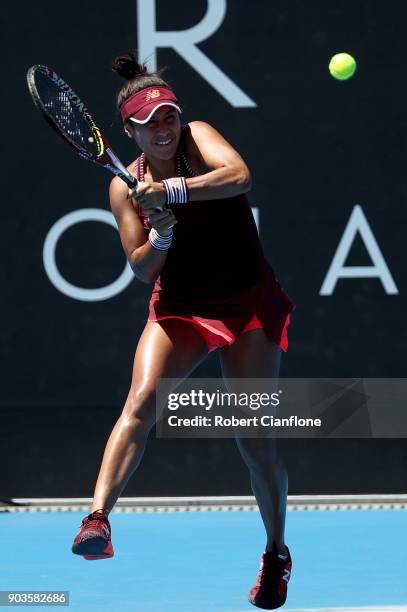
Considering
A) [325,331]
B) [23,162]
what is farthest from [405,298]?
[23,162]

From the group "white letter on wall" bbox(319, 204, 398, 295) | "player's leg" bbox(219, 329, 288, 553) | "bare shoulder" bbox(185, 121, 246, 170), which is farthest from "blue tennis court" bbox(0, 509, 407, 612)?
"bare shoulder" bbox(185, 121, 246, 170)

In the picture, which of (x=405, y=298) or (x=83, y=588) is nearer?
Answer: (x=83, y=588)

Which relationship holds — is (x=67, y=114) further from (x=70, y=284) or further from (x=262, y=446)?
(x=70, y=284)

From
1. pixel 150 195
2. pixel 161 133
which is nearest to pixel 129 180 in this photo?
pixel 150 195

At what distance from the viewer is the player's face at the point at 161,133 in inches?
156

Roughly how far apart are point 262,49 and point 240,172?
221 cm

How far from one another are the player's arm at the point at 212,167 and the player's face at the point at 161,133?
0.07 m

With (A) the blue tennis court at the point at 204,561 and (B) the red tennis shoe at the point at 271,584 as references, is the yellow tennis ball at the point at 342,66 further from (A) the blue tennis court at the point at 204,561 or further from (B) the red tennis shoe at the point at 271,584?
(B) the red tennis shoe at the point at 271,584

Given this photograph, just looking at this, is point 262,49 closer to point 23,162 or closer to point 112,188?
point 23,162

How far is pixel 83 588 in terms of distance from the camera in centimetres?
474

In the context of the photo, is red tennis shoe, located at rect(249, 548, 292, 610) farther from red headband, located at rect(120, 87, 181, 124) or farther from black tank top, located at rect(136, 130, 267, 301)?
red headband, located at rect(120, 87, 181, 124)

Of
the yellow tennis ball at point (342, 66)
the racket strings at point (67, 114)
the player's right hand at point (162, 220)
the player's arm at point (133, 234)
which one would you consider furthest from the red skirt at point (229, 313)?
the yellow tennis ball at point (342, 66)

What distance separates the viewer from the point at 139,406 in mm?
3855

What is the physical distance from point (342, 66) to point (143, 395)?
257 cm
